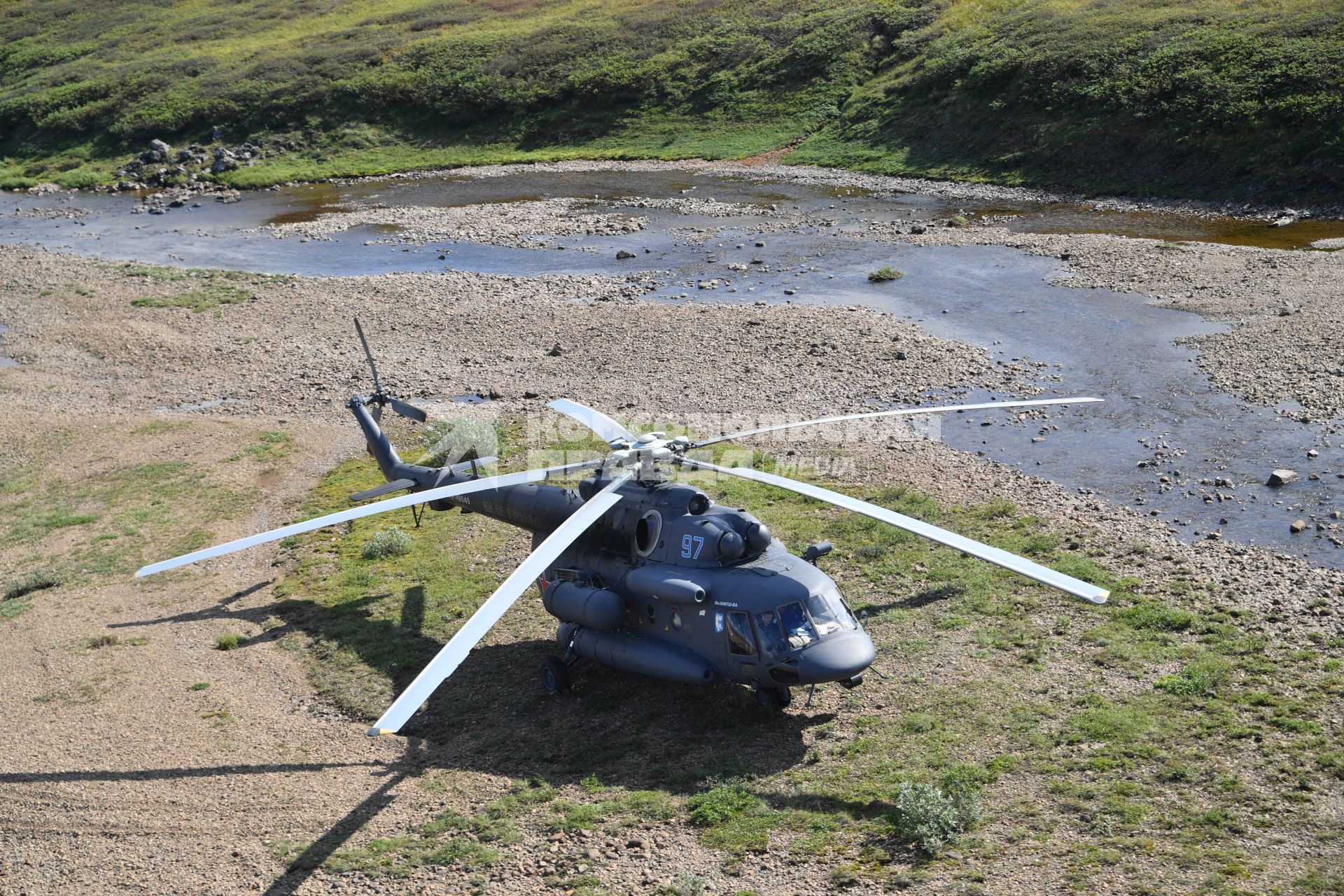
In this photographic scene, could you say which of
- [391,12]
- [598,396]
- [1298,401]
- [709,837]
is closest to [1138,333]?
[1298,401]

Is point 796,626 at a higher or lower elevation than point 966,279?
lower

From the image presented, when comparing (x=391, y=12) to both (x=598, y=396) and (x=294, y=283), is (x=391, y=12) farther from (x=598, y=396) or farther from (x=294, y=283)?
(x=598, y=396)

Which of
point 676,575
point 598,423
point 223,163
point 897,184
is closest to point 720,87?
Answer: point 897,184

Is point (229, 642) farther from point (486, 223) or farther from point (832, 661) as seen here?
point (486, 223)

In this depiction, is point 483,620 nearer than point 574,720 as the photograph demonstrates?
Yes

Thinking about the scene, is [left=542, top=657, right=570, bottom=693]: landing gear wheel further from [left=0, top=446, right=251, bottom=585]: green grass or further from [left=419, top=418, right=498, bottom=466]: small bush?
[left=0, top=446, right=251, bottom=585]: green grass

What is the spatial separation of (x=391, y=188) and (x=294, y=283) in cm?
2180

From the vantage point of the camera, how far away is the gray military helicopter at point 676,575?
1315cm

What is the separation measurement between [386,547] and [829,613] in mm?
10604

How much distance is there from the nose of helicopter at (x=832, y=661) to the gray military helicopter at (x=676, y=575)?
0.05 ft

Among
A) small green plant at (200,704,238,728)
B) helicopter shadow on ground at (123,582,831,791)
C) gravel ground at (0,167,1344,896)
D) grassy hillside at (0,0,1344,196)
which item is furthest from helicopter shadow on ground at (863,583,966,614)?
grassy hillside at (0,0,1344,196)

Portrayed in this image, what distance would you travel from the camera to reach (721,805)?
1248 centimetres

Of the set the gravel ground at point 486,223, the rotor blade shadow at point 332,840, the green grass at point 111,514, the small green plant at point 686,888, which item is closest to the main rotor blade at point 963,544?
the small green plant at point 686,888

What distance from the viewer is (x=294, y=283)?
4091cm
